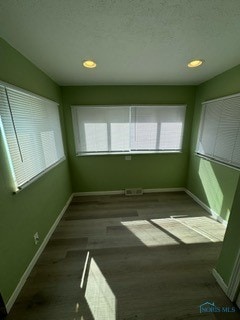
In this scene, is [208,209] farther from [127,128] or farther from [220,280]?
[127,128]

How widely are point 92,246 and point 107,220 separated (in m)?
0.55

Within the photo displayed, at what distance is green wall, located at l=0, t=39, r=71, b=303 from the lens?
121 cm

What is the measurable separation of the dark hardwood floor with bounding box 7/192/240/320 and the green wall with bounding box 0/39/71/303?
239 mm

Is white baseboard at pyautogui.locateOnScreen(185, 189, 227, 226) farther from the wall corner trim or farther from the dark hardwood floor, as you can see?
the wall corner trim

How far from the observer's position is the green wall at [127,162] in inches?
106

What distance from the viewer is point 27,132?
1.59m

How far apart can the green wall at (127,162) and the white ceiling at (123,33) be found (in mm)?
731

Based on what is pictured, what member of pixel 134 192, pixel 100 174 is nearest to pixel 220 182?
pixel 134 192

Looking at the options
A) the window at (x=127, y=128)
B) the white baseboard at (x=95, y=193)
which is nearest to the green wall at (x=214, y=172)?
the window at (x=127, y=128)

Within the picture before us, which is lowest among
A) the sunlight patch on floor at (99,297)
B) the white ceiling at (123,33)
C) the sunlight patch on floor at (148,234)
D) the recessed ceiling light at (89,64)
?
the sunlight patch on floor at (148,234)

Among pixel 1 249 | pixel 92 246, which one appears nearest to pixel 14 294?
pixel 1 249

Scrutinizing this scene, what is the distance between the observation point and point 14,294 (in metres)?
1.27

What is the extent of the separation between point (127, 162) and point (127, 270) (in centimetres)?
196

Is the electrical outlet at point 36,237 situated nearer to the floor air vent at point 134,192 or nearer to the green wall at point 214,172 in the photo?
the floor air vent at point 134,192
